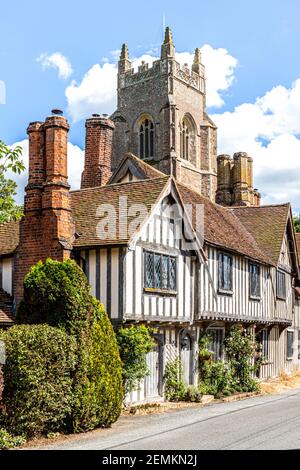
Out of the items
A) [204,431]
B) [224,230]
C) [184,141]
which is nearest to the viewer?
[204,431]

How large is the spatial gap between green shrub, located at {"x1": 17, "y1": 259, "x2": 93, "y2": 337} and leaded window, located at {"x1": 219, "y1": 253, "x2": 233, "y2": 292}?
27.1 ft

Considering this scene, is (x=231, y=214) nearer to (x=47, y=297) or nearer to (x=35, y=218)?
(x=35, y=218)

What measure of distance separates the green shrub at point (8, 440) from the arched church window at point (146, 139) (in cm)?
5385

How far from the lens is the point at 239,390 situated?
21.4 metres

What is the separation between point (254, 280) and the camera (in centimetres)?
2434

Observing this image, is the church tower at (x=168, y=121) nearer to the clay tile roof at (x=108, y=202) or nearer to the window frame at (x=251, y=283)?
the window frame at (x=251, y=283)

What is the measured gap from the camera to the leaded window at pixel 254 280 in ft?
78.7

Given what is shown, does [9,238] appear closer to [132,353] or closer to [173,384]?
[132,353]

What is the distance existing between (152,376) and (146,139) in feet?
160

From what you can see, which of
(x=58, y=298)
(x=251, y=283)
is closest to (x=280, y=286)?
(x=251, y=283)

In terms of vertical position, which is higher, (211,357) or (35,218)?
(35,218)

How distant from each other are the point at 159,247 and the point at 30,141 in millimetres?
4193
